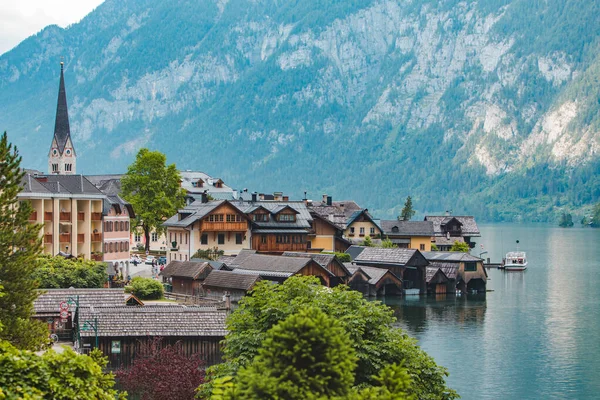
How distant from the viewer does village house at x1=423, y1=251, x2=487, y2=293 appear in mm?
111562

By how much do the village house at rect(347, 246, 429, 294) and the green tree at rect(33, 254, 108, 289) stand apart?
3852cm

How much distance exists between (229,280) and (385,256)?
3002cm

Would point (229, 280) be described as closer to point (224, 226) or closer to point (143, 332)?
point (224, 226)

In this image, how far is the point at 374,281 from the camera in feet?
340

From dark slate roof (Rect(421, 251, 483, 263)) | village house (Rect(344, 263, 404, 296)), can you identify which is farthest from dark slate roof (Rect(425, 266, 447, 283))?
village house (Rect(344, 263, 404, 296))

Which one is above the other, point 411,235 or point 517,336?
point 411,235

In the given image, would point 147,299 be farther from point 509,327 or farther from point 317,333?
point 317,333

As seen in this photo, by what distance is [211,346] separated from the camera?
55.9 meters

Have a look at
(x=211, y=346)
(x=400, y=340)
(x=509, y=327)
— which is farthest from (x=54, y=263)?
(x=400, y=340)

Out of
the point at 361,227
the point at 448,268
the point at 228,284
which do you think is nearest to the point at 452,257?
the point at 448,268

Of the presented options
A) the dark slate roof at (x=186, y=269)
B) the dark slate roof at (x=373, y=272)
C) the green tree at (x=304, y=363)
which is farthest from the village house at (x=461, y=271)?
the green tree at (x=304, y=363)

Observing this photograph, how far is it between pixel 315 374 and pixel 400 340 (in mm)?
18583

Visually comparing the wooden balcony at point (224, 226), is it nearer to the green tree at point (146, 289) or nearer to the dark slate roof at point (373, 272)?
the dark slate roof at point (373, 272)

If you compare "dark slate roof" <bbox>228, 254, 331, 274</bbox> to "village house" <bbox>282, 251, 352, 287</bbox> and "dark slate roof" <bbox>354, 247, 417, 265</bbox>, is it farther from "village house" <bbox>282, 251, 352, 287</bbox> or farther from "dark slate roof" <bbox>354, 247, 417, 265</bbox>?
"dark slate roof" <bbox>354, 247, 417, 265</bbox>
